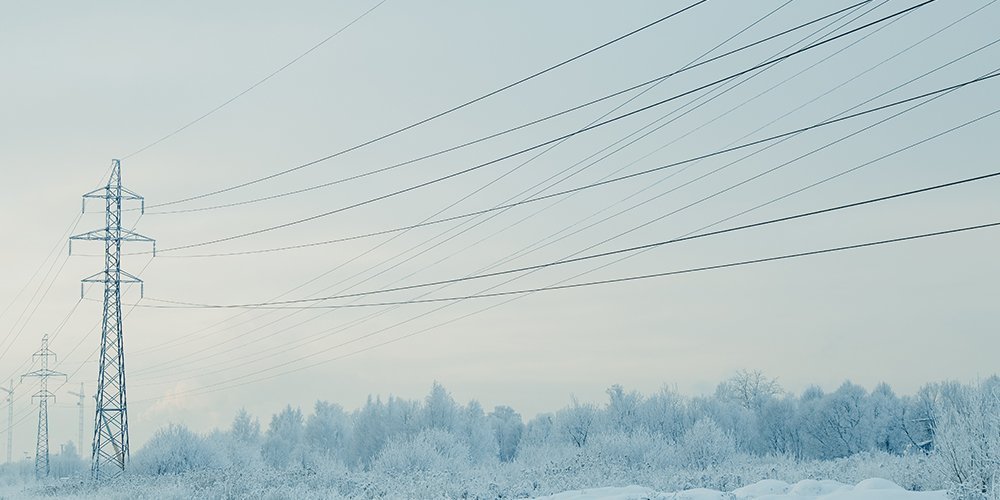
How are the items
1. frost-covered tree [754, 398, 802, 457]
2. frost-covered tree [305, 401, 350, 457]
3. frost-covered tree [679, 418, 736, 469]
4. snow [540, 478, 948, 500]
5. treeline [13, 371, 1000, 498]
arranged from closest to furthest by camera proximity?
snow [540, 478, 948, 500]
treeline [13, 371, 1000, 498]
frost-covered tree [679, 418, 736, 469]
frost-covered tree [754, 398, 802, 457]
frost-covered tree [305, 401, 350, 457]

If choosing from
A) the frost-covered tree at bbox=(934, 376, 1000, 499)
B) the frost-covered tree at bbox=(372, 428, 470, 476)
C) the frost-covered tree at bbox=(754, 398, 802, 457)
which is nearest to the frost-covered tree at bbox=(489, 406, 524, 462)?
the frost-covered tree at bbox=(754, 398, 802, 457)

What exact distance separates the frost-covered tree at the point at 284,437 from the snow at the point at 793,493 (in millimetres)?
74085

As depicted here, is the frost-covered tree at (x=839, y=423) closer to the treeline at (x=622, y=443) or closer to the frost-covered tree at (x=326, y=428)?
the treeline at (x=622, y=443)

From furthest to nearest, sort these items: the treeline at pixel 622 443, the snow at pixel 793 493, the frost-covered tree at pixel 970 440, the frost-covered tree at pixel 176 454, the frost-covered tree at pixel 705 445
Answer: the frost-covered tree at pixel 705 445 < the frost-covered tree at pixel 176 454 < the treeline at pixel 622 443 < the snow at pixel 793 493 < the frost-covered tree at pixel 970 440

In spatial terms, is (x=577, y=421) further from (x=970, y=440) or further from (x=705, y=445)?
(x=970, y=440)

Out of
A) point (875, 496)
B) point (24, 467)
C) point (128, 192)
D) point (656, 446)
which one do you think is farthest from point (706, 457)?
point (24, 467)

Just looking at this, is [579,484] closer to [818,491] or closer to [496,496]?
[496,496]

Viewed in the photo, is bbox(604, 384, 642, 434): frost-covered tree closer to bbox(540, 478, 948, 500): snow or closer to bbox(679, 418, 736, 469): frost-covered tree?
bbox(679, 418, 736, 469): frost-covered tree

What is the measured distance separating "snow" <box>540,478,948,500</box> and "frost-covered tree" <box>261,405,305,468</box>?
7408cm

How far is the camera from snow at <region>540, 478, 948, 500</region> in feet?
78.8

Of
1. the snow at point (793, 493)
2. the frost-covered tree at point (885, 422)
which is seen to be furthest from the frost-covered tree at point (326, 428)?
the snow at point (793, 493)

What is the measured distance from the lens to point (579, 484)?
34.6 m

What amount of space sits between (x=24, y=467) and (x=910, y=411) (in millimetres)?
99965

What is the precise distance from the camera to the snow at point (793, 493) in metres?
24.0
